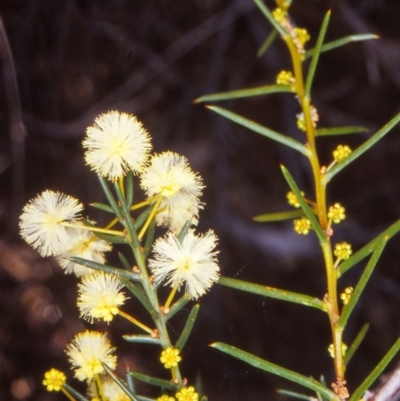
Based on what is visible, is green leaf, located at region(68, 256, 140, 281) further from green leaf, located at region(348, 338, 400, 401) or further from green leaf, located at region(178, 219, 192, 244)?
green leaf, located at region(348, 338, 400, 401)

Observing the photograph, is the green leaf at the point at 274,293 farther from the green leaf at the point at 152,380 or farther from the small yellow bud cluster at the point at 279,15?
the small yellow bud cluster at the point at 279,15

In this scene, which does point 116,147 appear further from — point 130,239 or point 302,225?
point 302,225

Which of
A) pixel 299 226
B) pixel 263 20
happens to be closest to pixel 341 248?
pixel 299 226

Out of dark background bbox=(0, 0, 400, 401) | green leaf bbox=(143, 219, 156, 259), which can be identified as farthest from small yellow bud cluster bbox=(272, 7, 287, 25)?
dark background bbox=(0, 0, 400, 401)

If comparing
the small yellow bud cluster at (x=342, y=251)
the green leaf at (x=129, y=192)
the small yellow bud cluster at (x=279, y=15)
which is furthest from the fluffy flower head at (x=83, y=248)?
the small yellow bud cluster at (x=279, y=15)

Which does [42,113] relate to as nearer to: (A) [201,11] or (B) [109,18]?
(B) [109,18]

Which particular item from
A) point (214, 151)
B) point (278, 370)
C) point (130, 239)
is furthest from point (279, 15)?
point (214, 151)
